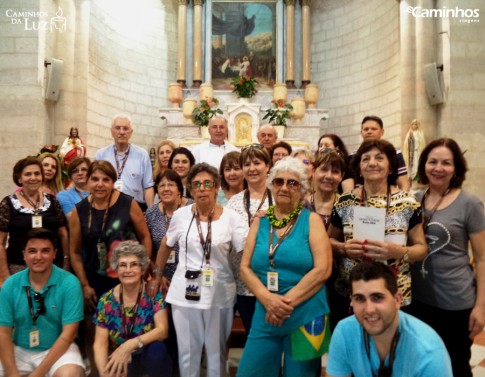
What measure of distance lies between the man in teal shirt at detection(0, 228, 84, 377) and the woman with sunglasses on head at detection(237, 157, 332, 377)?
1.20 m

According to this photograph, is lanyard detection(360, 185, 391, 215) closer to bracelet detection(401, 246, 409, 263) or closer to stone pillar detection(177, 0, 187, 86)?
bracelet detection(401, 246, 409, 263)

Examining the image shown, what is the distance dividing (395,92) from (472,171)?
10.5 ft

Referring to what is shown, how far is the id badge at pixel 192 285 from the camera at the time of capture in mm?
2768

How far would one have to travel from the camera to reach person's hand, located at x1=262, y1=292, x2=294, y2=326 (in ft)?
7.75

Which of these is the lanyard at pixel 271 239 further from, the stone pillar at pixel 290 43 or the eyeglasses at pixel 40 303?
the stone pillar at pixel 290 43

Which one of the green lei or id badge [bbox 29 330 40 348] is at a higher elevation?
the green lei

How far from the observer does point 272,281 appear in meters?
2.45

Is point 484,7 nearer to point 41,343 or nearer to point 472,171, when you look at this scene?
point 472,171

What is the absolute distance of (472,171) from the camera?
8789 mm

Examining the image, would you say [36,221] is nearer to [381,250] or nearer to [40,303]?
[40,303]

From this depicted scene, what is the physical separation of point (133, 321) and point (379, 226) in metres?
1.68

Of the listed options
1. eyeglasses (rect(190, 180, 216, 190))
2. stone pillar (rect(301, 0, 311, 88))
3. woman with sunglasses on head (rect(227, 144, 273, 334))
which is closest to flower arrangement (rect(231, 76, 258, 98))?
stone pillar (rect(301, 0, 311, 88))

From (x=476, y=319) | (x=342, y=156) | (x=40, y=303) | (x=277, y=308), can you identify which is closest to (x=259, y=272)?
(x=277, y=308)

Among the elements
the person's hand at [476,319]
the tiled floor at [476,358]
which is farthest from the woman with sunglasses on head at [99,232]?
the person's hand at [476,319]
